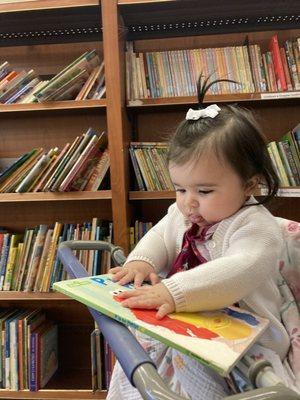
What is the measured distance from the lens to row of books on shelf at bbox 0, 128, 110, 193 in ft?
5.49

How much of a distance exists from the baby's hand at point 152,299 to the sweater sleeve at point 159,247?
20 centimetres

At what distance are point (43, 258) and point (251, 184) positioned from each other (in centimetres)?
125

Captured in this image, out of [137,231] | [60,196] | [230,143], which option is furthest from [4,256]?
[230,143]

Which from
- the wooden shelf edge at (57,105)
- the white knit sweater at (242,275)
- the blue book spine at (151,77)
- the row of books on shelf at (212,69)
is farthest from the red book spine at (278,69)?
the white knit sweater at (242,275)

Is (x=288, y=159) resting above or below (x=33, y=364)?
above

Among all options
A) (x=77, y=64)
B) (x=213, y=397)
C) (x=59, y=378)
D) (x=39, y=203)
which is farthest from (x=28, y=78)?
(x=213, y=397)

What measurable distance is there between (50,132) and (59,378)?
4.17 ft

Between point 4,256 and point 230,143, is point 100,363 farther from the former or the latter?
point 230,143

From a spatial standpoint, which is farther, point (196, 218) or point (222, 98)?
point (222, 98)

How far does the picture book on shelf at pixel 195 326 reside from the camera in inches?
18.8

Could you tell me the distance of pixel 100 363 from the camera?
68.5 inches

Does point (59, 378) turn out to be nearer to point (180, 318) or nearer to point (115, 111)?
point (115, 111)

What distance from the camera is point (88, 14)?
1.72 m

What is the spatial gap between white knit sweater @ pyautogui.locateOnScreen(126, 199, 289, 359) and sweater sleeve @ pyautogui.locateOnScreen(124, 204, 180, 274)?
15cm
